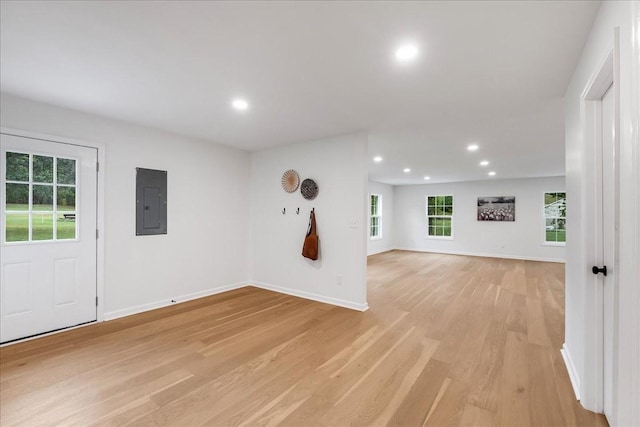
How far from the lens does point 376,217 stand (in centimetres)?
936

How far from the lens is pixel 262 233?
16.1 feet

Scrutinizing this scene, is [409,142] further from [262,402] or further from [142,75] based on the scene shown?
[262,402]

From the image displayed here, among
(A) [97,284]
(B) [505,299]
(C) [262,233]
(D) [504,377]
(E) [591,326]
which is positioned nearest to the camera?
(E) [591,326]

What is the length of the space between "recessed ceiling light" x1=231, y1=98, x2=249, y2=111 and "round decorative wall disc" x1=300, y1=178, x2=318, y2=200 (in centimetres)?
152

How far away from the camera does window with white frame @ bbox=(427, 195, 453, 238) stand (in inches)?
367

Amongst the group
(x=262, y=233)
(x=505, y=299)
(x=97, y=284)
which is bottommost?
(x=505, y=299)

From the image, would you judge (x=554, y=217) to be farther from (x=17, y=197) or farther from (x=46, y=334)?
(x=17, y=197)

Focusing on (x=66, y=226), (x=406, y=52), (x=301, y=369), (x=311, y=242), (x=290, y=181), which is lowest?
(x=301, y=369)

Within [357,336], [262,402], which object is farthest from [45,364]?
[357,336]

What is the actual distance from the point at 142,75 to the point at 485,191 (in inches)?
362

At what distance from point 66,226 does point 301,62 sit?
122 inches

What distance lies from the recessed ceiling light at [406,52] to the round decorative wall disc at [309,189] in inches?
92.7

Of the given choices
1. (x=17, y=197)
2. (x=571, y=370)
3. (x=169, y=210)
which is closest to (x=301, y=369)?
(x=571, y=370)

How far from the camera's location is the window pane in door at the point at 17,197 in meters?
2.71
